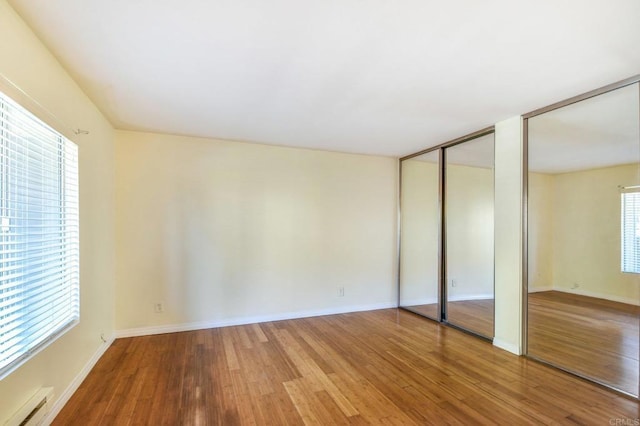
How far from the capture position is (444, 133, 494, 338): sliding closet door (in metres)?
3.34

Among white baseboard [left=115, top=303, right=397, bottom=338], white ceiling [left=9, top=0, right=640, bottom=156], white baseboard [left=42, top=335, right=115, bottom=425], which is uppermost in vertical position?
white ceiling [left=9, top=0, right=640, bottom=156]

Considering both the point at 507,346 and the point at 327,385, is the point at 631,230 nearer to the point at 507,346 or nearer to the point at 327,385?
the point at 507,346

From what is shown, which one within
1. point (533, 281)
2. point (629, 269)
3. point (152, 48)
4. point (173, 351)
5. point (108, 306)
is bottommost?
point (173, 351)

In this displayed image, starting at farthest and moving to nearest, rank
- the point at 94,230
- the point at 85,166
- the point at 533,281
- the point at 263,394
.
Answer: the point at 533,281 < the point at 94,230 < the point at 85,166 < the point at 263,394

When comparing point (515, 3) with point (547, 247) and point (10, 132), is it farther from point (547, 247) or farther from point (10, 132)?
point (10, 132)

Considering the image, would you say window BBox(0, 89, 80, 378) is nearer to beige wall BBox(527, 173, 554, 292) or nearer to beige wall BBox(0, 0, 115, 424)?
beige wall BBox(0, 0, 115, 424)

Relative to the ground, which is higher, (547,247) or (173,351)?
(547,247)

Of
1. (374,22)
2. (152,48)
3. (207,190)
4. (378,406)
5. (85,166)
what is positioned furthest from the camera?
(207,190)

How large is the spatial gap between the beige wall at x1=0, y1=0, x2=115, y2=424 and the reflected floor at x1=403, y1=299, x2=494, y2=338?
3.92 m

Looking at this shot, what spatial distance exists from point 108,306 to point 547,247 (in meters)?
4.49

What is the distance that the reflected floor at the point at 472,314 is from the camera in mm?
3326

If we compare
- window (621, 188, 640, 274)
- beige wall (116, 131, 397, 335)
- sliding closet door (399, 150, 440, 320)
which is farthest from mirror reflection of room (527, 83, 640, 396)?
beige wall (116, 131, 397, 335)

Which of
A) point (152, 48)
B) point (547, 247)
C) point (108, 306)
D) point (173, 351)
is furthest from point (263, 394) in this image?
point (547, 247)

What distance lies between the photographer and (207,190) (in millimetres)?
3711
